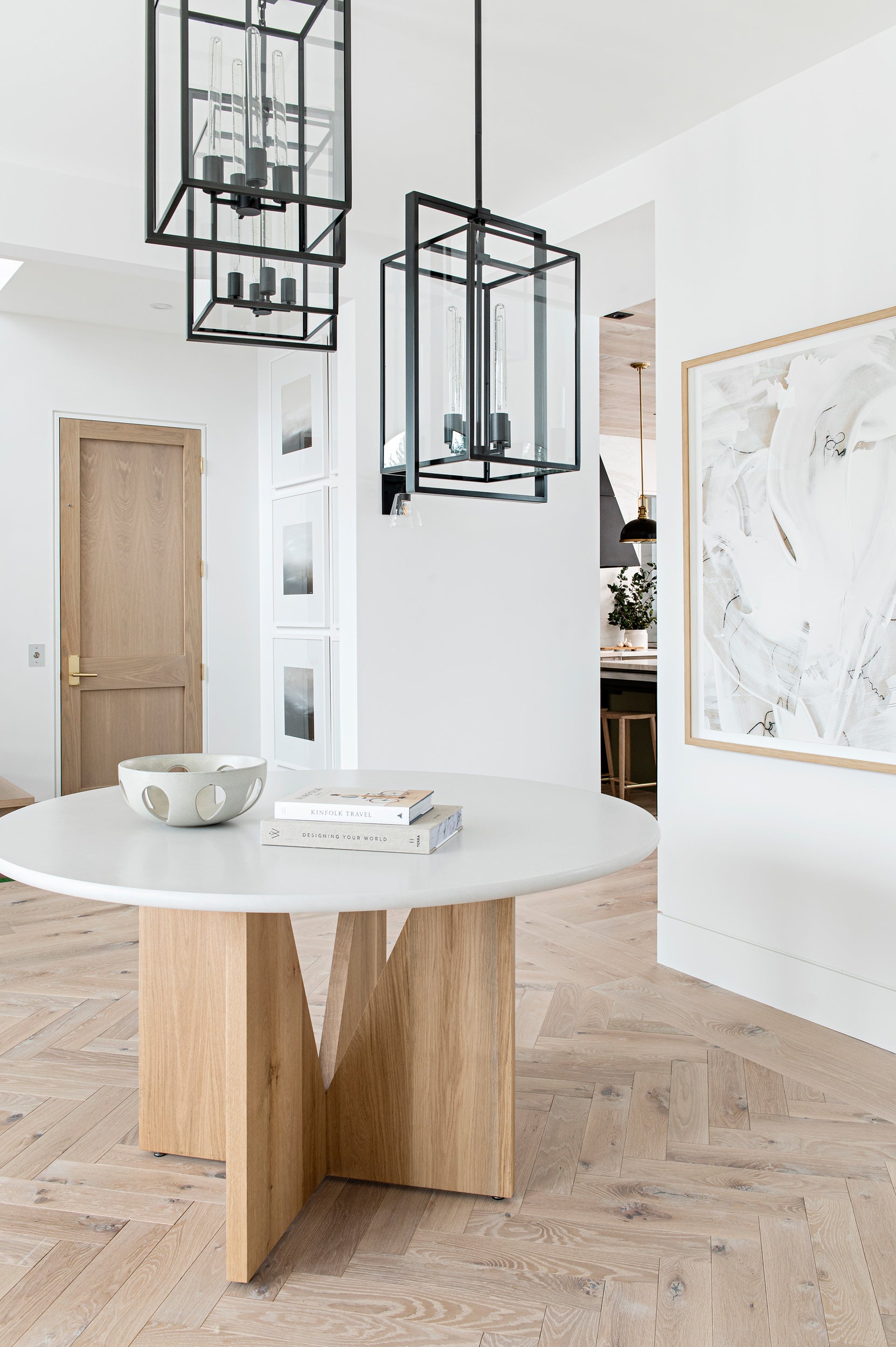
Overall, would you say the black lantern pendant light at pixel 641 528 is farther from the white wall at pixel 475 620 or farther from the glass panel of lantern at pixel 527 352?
the glass panel of lantern at pixel 527 352

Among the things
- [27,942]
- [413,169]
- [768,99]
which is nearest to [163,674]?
[27,942]

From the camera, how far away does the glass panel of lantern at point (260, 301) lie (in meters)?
1.84

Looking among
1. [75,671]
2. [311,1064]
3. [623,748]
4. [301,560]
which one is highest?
[301,560]

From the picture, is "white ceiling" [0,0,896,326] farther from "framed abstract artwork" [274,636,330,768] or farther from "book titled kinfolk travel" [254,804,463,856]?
"framed abstract artwork" [274,636,330,768]

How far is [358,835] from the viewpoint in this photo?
1.68 m

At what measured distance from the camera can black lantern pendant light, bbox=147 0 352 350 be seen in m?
1.55

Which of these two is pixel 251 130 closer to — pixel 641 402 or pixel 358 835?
pixel 358 835

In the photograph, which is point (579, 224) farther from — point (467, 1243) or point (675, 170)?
point (467, 1243)

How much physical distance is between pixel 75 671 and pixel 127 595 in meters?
0.50

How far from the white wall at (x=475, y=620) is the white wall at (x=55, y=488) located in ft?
6.04

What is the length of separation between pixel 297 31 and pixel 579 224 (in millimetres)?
1948

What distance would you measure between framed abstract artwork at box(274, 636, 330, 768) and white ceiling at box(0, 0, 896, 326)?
2.12m

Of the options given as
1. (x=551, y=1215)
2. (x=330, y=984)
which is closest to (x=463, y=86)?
(x=330, y=984)

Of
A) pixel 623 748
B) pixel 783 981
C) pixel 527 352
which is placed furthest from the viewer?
pixel 623 748
